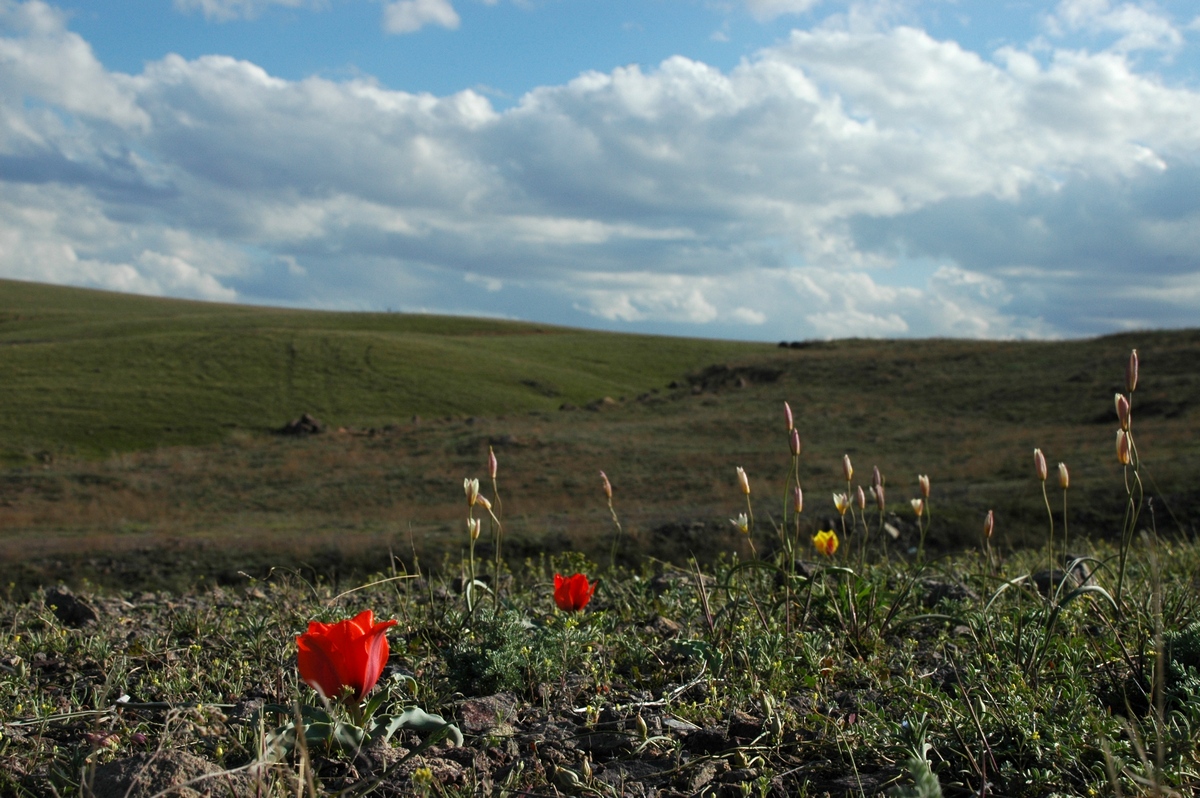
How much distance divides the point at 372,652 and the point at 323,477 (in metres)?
21.2

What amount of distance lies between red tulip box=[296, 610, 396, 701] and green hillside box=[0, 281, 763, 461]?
112 feet

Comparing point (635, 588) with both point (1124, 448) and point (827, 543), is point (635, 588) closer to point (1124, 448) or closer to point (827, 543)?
point (827, 543)

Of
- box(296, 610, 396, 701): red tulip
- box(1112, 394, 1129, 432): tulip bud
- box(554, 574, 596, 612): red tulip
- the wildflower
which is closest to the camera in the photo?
box(296, 610, 396, 701): red tulip

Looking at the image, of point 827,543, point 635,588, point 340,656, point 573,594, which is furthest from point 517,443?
point 340,656

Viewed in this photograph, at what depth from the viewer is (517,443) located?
81.7 feet

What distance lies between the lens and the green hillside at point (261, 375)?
34.8 m

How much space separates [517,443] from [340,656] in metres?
23.1

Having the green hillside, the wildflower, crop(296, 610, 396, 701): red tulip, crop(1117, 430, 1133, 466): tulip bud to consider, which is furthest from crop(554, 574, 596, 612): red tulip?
the green hillside

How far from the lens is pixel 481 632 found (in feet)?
9.23

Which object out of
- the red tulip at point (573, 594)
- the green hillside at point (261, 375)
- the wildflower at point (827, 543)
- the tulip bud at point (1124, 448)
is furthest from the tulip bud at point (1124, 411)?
the green hillside at point (261, 375)

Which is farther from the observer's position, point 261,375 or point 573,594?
point 261,375

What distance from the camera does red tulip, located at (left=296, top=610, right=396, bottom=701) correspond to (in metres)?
1.90

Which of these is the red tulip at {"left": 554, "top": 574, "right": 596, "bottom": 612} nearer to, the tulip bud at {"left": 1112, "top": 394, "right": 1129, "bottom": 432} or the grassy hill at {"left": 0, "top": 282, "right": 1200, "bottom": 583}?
the tulip bud at {"left": 1112, "top": 394, "right": 1129, "bottom": 432}

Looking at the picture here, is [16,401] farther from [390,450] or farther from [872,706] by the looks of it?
[872,706]
